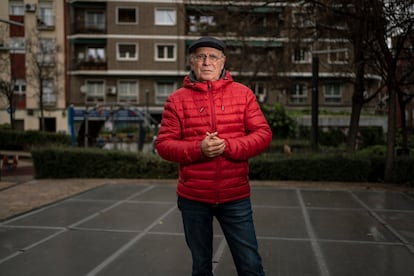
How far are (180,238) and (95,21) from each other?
25322mm

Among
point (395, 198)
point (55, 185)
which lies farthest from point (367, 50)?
point (55, 185)

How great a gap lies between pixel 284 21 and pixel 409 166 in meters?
6.48

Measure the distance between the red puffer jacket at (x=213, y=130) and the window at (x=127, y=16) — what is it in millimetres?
30950

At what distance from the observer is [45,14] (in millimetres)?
8945

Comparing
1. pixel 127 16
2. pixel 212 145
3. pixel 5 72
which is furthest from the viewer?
pixel 127 16

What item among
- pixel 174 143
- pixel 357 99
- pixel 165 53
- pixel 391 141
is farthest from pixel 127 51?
pixel 174 143

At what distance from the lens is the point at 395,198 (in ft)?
25.8

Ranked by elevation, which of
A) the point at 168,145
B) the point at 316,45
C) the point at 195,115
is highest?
the point at 316,45

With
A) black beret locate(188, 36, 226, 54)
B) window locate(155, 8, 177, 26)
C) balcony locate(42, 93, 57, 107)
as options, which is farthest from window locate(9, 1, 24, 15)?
window locate(155, 8, 177, 26)

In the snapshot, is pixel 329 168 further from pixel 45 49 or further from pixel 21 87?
pixel 21 87

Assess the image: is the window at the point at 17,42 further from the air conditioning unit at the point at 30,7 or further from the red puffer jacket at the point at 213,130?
the red puffer jacket at the point at 213,130

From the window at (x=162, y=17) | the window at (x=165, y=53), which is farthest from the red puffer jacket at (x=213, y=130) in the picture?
the window at (x=165, y=53)

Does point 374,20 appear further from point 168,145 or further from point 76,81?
point 76,81

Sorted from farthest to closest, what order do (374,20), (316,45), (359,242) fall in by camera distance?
(316,45) < (374,20) < (359,242)
